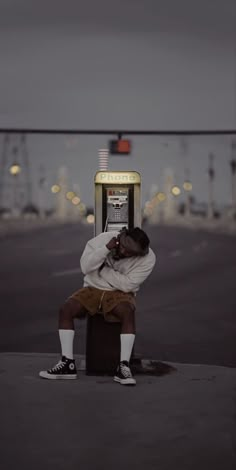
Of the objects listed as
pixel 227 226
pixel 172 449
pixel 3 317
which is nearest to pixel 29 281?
pixel 3 317

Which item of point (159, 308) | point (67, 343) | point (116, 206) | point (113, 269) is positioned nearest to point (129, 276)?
point (113, 269)

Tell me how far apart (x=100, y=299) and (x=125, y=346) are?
44 centimetres

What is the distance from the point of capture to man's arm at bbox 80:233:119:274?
6.43 m

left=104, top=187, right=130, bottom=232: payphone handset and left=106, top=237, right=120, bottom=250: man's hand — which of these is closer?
left=106, top=237, right=120, bottom=250: man's hand

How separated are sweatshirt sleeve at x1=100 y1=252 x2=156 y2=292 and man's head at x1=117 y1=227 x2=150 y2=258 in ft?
0.53

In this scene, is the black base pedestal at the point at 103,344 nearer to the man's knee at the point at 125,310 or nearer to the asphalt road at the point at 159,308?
the man's knee at the point at 125,310

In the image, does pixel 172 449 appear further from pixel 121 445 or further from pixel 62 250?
pixel 62 250

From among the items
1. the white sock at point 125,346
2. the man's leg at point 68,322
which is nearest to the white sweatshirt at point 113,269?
the man's leg at point 68,322

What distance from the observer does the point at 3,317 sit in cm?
1332

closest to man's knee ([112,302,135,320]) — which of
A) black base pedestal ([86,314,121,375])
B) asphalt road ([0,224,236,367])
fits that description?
black base pedestal ([86,314,121,375])

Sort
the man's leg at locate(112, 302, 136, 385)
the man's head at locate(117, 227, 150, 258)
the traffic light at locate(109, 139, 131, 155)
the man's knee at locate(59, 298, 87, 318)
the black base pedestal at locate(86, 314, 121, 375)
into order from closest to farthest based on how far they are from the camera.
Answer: the man's leg at locate(112, 302, 136, 385) → the man's head at locate(117, 227, 150, 258) → the man's knee at locate(59, 298, 87, 318) → the black base pedestal at locate(86, 314, 121, 375) → the traffic light at locate(109, 139, 131, 155)

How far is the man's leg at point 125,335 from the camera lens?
20.7 ft

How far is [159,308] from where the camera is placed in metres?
14.4

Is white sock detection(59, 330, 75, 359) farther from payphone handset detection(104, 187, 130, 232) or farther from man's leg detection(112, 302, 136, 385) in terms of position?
payphone handset detection(104, 187, 130, 232)
